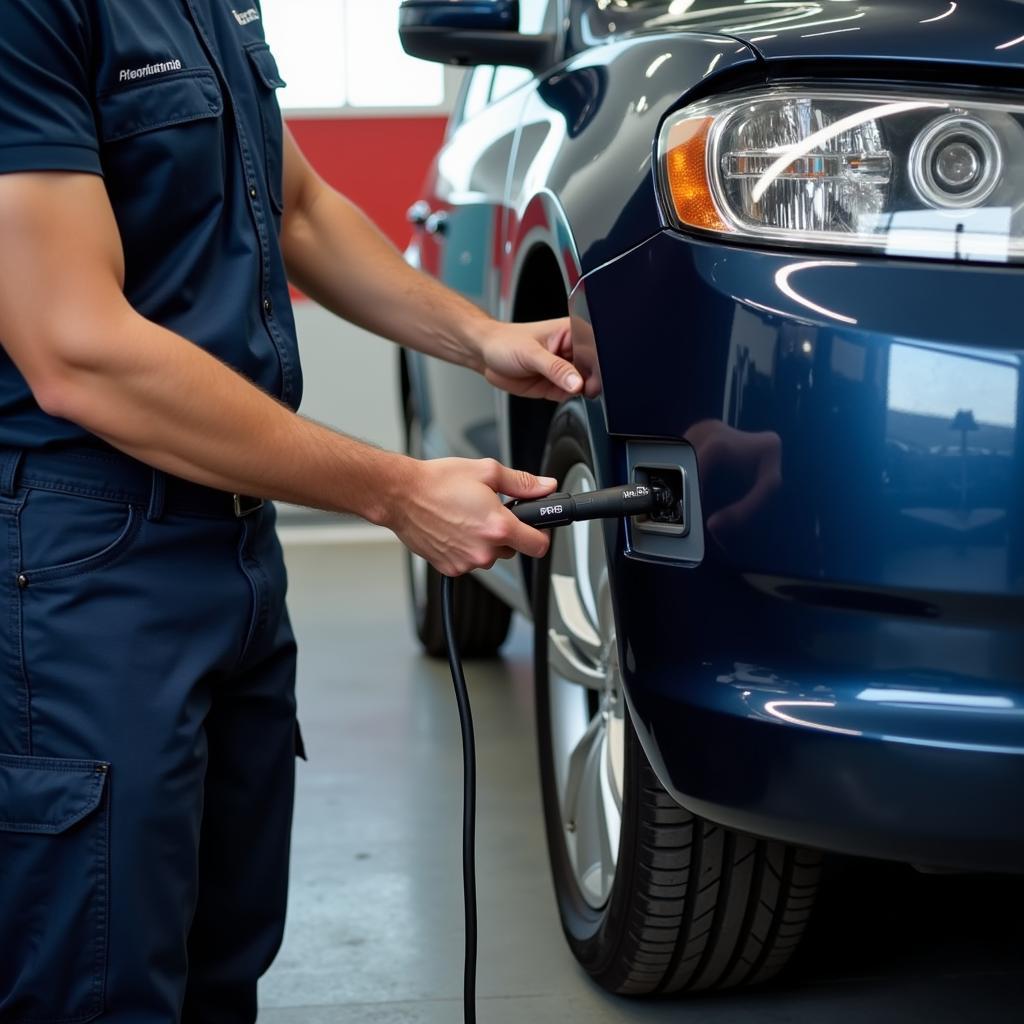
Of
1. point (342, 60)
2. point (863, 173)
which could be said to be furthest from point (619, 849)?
point (342, 60)

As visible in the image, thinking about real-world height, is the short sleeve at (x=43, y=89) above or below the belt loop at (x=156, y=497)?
above

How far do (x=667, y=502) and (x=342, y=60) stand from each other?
6136 mm

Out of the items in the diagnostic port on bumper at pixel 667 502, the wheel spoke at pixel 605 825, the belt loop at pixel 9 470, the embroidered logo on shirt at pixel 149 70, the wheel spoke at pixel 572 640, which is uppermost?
the embroidered logo on shirt at pixel 149 70

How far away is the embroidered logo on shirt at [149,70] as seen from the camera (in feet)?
3.95

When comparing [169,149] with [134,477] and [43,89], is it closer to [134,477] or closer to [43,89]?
[43,89]

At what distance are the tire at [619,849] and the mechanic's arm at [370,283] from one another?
136mm

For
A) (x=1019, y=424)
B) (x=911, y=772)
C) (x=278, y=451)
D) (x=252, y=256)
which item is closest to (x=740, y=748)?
(x=911, y=772)

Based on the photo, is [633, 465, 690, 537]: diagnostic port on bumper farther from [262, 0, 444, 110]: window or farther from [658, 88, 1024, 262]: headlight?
[262, 0, 444, 110]: window

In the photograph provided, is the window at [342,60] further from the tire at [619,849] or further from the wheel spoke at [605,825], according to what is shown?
the wheel spoke at [605,825]

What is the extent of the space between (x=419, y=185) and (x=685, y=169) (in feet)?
19.2

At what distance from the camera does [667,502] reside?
137 centimetres

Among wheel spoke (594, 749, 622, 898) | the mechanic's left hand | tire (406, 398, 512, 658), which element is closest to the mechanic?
the mechanic's left hand

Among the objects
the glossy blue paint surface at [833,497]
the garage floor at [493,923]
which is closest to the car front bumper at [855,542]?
the glossy blue paint surface at [833,497]

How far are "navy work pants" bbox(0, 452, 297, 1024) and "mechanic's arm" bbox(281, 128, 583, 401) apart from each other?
442 millimetres
